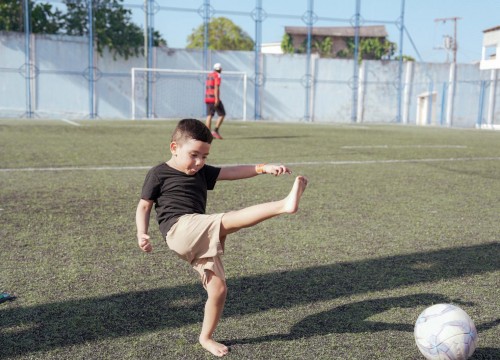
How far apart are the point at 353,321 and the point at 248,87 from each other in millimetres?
27895

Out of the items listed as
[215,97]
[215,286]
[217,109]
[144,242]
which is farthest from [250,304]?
[217,109]

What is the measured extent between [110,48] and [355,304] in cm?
2640

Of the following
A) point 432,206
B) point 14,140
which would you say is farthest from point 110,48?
point 432,206

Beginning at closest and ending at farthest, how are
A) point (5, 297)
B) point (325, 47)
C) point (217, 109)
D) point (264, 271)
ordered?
point (5, 297)
point (264, 271)
point (217, 109)
point (325, 47)

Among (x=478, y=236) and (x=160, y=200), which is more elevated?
(x=160, y=200)

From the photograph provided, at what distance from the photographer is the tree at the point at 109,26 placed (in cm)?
2725

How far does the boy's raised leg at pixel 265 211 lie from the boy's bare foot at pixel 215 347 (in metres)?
0.44

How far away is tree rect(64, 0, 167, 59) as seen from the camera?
27250 mm

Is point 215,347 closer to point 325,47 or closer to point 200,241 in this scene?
point 200,241

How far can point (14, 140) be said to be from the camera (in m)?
12.1

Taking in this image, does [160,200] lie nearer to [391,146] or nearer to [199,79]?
[391,146]

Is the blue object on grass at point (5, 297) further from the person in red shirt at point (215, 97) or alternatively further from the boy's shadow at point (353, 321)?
the person in red shirt at point (215, 97)

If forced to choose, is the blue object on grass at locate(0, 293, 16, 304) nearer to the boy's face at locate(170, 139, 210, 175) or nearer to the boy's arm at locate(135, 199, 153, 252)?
the boy's arm at locate(135, 199, 153, 252)

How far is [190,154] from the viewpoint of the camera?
254cm
